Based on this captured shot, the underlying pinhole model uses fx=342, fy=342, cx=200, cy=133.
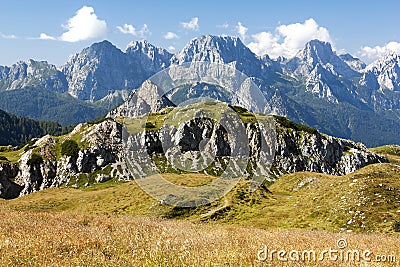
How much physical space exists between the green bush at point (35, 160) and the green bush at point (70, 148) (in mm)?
11248

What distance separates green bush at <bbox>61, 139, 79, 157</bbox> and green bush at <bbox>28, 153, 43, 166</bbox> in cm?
1125

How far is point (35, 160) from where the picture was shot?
16588 cm

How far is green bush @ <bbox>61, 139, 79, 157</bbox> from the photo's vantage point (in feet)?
572

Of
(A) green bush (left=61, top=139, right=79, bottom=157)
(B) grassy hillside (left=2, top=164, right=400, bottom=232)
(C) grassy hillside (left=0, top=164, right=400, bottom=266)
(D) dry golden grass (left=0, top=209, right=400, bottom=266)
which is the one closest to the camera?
(D) dry golden grass (left=0, top=209, right=400, bottom=266)

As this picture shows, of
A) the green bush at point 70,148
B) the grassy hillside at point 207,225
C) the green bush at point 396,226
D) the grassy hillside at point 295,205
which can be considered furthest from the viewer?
the green bush at point 70,148

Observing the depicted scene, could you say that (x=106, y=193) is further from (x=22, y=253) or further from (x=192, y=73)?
(x=22, y=253)

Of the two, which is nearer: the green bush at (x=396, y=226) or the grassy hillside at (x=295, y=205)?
the green bush at (x=396, y=226)

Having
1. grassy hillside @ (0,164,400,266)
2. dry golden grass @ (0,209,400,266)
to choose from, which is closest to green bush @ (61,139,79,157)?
grassy hillside @ (0,164,400,266)

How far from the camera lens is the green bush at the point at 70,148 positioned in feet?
572

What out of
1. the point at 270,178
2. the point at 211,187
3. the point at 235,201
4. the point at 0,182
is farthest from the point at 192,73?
the point at 270,178

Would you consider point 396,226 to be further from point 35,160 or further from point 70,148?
point 70,148

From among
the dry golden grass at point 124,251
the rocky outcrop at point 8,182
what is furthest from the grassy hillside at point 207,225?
the rocky outcrop at point 8,182

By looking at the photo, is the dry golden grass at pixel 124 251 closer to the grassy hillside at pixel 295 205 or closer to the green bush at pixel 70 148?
the grassy hillside at pixel 295 205

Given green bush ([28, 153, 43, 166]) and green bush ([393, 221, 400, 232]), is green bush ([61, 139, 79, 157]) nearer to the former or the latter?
green bush ([28, 153, 43, 166])
